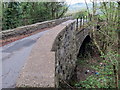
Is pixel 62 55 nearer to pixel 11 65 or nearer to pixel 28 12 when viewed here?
pixel 11 65

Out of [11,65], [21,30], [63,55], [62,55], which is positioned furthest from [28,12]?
[11,65]

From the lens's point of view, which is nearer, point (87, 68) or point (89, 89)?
point (89, 89)

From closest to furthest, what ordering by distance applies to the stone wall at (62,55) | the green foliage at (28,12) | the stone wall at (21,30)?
the stone wall at (62,55) → the stone wall at (21,30) → the green foliage at (28,12)

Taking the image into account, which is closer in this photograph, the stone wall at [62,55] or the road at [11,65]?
the road at [11,65]

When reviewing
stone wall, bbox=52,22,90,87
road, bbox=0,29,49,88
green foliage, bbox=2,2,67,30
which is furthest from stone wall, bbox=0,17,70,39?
stone wall, bbox=52,22,90,87

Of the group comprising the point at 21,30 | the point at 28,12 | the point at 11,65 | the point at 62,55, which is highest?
the point at 28,12

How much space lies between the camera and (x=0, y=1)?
12391 millimetres

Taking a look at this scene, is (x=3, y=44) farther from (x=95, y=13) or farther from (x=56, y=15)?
(x=56, y=15)

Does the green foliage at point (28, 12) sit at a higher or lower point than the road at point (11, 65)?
higher

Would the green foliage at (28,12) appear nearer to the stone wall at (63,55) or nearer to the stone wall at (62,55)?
the stone wall at (63,55)

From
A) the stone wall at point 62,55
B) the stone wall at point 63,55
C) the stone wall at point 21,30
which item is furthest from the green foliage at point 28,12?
the stone wall at point 62,55

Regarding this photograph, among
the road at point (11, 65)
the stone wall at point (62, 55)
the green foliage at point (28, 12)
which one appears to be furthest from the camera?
the green foliage at point (28, 12)

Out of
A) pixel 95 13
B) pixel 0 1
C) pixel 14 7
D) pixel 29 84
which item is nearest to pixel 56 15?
pixel 14 7

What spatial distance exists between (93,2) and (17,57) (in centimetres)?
620
